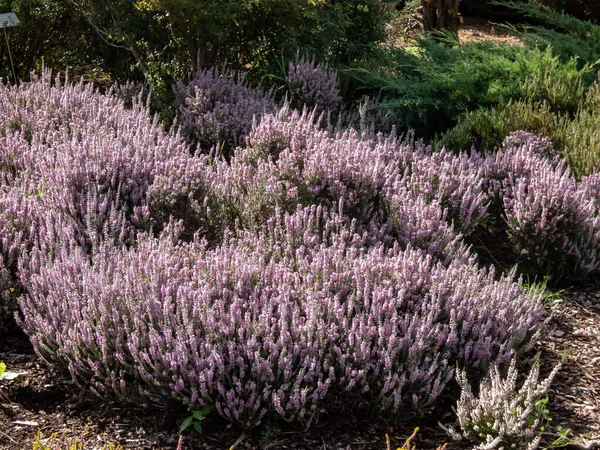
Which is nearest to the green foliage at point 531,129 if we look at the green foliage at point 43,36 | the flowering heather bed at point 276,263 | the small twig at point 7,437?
the flowering heather bed at point 276,263

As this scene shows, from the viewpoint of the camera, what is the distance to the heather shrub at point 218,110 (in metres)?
5.60

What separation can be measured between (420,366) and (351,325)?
0.33 meters

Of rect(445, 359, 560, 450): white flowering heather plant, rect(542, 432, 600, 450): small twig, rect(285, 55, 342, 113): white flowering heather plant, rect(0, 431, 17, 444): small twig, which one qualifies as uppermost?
rect(285, 55, 342, 113): white flowering heather plant

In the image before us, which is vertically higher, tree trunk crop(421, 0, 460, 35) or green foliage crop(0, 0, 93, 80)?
tree trunk crop(421, 0, 460, 35)

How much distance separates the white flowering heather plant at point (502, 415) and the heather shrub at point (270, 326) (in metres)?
0.15

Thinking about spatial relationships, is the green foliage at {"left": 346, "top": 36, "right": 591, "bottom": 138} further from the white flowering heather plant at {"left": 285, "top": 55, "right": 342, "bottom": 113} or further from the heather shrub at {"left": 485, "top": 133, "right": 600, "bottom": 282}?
the heather shrub at {"left": 485, "top": 133, "right": 600, "bottom": 282}

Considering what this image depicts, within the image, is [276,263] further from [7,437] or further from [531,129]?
[531,129]

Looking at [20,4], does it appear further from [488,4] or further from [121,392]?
[488,4]

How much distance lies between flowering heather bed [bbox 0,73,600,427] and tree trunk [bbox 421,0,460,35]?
5.25 metres

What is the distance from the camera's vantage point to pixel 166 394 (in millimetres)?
2951

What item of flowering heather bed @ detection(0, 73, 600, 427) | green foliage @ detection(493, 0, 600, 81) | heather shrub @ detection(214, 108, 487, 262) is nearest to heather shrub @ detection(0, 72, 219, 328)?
flowering heather bed @ detection(0, 73, 600, 427)

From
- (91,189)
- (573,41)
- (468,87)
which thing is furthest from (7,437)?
(573,41)

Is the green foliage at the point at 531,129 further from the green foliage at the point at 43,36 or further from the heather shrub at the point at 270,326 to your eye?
the green foliage at the point at 43,36

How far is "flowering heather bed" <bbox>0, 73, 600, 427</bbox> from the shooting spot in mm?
2996
